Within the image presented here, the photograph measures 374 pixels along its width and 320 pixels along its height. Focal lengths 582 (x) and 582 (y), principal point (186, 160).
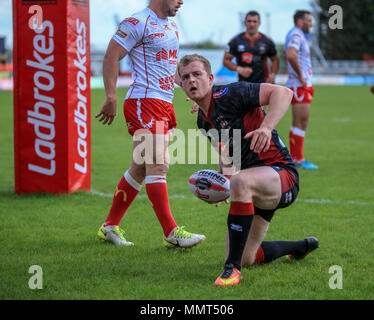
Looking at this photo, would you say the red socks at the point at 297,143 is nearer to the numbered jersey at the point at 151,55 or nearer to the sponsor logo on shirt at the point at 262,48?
the sponsor logo on shirt at the point at 262,48

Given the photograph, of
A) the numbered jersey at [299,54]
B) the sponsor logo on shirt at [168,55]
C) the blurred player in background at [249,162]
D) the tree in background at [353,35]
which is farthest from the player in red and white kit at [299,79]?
the tree in background at [353,35]

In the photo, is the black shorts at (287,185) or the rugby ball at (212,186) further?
the rugby ball at (212,186)

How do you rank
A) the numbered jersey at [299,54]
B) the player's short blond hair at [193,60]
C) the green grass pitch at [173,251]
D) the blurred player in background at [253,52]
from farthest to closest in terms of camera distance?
the blurred player in background at [253,52]
the numbered jersey at [299,54]
the player's short blond hair at [193,60]
the green grass pitch at [173,251]

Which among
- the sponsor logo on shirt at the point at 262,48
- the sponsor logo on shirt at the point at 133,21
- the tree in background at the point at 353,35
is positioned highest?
the tree in background at the point at 353,35

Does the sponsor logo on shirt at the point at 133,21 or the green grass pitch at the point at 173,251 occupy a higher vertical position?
the sponsor logo on shirt at the point at 133,21

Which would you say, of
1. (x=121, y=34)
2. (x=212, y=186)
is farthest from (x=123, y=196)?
(x=121, y=34)

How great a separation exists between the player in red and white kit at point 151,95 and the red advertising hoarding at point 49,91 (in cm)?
191

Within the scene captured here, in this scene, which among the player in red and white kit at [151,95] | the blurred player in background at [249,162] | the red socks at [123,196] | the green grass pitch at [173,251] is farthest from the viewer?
the red socks at [123,196]

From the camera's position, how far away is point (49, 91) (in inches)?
267

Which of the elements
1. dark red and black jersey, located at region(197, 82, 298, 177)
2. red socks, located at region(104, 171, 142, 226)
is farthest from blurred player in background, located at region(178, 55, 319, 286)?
red socks, located at region(104, 171, 142, 226)

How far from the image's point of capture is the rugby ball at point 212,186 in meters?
4.26

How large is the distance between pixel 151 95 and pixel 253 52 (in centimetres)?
562
